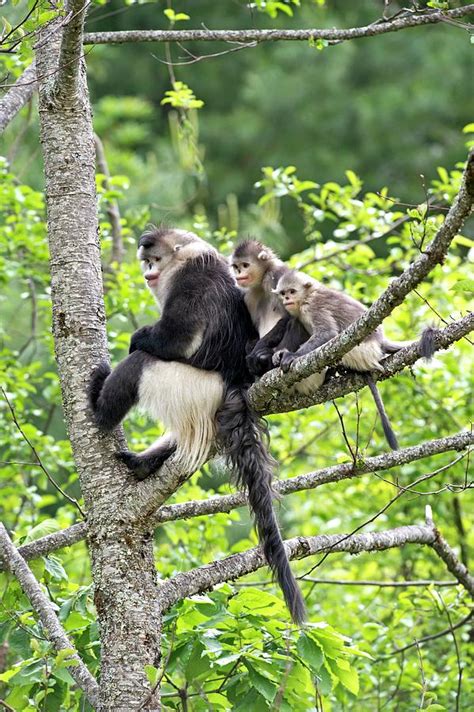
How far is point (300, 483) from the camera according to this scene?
4.45 m

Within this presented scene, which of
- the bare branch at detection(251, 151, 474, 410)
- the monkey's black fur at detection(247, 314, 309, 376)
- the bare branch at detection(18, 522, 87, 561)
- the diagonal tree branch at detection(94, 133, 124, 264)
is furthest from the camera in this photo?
the diagonal tree branch at detection(94, 133, 124, 264)

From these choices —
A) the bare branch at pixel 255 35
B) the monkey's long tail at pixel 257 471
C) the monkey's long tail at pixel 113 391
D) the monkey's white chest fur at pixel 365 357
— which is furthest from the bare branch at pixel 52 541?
the bare branch at pixel 255 35

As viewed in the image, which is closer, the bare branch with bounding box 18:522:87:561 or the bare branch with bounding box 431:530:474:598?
the bare branch with bounding box 18:522:87:561

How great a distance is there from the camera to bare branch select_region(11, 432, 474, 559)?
4262 millimetres

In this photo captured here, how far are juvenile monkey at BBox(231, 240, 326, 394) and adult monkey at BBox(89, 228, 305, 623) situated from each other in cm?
8

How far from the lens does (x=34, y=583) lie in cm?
383

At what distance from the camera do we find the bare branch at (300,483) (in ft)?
14.0

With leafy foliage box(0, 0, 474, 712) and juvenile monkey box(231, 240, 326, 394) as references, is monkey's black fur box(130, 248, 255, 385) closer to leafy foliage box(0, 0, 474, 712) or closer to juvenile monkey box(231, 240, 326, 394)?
juvenile monkey box(231, 240, 326, 394)

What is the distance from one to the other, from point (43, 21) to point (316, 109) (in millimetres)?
18565

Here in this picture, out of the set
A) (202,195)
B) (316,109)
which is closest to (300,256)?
(202,195)

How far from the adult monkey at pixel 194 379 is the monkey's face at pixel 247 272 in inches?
2.0

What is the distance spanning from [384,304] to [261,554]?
57.7 inches

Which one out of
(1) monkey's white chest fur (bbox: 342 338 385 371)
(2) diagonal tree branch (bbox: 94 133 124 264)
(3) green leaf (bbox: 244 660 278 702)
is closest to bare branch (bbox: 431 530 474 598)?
(1) monkey's white chest fur (bbox: 342 338 385 371)

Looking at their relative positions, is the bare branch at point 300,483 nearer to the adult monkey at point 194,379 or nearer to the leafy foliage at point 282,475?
the leafy foliage at point 282,475
